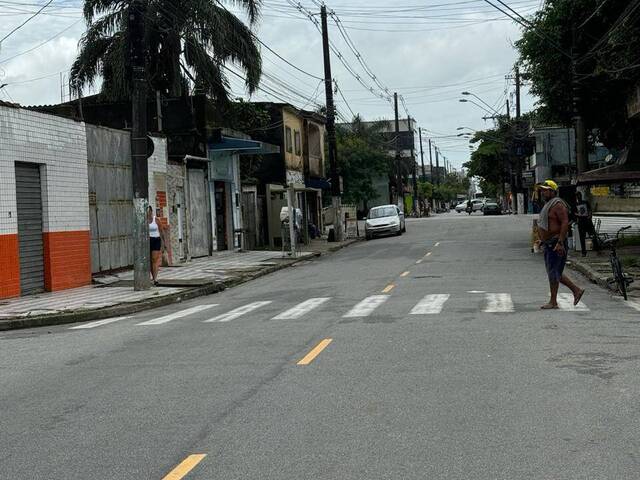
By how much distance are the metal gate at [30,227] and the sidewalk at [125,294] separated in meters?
0.43

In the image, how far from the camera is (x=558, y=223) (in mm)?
12188

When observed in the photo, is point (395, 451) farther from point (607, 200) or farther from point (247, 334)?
point (607, 200)

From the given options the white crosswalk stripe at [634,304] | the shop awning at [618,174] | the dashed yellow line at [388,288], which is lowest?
the white crosswalk stripe at [634,304]

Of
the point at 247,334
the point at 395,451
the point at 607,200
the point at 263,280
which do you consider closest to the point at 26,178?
the point at 263,280

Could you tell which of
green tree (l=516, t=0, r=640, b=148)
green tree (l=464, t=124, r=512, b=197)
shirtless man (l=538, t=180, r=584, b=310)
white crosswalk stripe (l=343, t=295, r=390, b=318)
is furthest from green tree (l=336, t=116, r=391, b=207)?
shirtless man (l=538, t=180, r=584, b=310)

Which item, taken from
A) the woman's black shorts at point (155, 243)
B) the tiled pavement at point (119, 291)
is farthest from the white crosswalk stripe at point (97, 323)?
the woman's black shorts at point (155, 243)

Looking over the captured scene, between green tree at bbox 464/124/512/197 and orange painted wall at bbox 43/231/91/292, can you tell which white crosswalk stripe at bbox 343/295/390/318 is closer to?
orange painted wall at bbox 43/231/91/292

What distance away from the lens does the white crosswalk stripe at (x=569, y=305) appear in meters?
12.4

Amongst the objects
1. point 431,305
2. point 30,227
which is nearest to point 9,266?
point 30,227

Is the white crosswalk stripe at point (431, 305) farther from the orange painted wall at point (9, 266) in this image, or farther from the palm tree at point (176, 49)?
the palm tree at point (176, 49)

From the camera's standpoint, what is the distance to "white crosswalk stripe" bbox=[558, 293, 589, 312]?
487 inches

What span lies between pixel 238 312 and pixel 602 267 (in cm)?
951

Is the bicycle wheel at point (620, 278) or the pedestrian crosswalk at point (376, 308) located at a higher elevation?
the bicycle wheel at point (620, 278)

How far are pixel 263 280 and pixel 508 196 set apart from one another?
253ft
